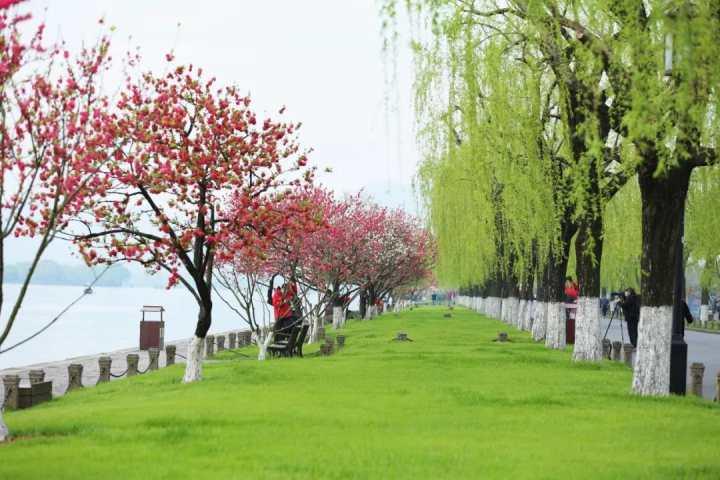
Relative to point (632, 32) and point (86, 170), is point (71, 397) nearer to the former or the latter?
point (86, 170)

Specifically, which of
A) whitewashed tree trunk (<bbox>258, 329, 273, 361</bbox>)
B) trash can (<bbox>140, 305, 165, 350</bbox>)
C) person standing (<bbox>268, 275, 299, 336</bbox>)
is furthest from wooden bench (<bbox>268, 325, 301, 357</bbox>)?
trash can (<bbox>140, 305, 165, 350</bbox>)

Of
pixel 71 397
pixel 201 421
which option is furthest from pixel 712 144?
pixel 71 397

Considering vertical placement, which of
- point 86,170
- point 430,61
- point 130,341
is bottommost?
point 130,341

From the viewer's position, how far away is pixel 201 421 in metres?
12.8

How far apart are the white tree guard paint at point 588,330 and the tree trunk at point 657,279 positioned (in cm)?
626

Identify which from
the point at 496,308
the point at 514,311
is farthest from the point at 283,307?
the point at 496,308

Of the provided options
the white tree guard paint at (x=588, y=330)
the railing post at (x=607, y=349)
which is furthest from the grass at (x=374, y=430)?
the railing post at (x=607, y=349)

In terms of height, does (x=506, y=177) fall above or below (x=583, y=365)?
above

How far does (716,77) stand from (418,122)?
40.3ft

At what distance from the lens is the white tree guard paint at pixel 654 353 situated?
1599cm

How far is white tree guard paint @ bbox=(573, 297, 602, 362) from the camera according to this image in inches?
889

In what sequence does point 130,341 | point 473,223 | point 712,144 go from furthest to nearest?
point 130,341 → point 473,223 → point 712,144

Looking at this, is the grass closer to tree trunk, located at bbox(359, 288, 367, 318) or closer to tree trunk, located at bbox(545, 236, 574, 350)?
tree trunk, located at bbox(545, 236, 574, 350)

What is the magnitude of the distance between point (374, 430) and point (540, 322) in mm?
20930
